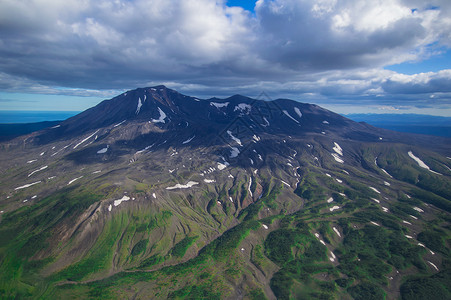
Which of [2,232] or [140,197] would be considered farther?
[140,197]

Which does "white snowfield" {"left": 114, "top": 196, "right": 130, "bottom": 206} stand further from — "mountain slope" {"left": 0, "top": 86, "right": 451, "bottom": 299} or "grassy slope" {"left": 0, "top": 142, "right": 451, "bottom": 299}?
"grassy slope" {"left": 0, "top": 142, "right": 451, "bottom": 299}

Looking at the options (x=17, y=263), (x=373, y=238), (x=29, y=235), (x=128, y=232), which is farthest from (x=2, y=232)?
(x=373, y=238)

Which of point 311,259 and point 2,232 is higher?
point 2,232

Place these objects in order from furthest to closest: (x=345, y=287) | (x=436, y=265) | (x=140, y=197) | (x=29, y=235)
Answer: (x=140, y=197), (x=29, y=235), (x=436, y=265), (x=345, y=287)

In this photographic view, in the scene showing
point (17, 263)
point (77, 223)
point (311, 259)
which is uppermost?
point (77, 223)

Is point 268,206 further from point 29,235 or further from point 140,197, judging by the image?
point 29,235

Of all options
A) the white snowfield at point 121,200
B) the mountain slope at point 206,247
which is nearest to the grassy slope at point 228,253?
the mountain slope at point 206,247

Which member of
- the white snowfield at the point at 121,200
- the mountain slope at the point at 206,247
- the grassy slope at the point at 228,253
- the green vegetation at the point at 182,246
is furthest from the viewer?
the white snowfield at the point at 121,200

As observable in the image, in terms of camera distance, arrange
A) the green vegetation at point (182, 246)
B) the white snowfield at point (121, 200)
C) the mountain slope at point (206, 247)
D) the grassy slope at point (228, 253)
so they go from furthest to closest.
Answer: the white snowfield at point (121, 200), the green vegetation at point (182, 246), the mountain slope at point (206, 247), the grassy slope at point (228, 253)

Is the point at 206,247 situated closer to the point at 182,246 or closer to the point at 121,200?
the point at 182,246

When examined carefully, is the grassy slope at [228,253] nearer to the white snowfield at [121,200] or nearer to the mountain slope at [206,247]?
the mountain slope at [206,247]

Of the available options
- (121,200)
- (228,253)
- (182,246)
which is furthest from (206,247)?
(121,200)
